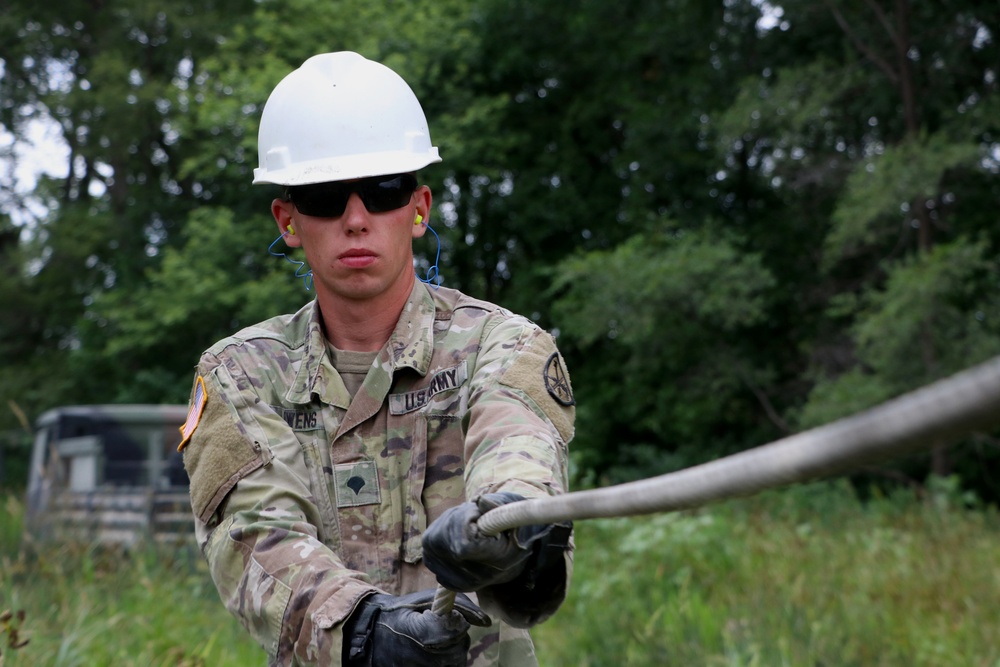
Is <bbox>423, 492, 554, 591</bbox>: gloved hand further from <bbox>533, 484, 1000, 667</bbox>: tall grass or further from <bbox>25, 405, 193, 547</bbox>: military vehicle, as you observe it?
<bbox>25, 405, 193, 547</bbox>: military vehicle

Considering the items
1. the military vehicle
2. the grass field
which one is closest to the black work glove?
the grass field

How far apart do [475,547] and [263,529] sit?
2.39 ft

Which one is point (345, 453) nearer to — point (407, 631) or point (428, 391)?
point (428, 391)

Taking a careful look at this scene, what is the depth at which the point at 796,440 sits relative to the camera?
1.10 m

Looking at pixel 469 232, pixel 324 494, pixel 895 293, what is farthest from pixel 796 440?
pixel 469 232

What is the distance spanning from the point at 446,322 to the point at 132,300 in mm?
17920

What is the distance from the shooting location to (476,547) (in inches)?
74.2

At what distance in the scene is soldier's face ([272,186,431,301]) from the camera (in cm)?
262

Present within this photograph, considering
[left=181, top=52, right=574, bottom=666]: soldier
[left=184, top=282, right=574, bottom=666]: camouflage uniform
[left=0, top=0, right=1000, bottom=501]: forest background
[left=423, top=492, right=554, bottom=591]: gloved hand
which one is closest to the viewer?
Answer: [left=423, top=492, right=554, bottom=591]: gloved hand

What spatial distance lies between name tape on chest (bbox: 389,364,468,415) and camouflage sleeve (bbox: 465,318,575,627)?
0.06m

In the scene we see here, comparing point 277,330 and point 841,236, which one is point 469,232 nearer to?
point 841,236

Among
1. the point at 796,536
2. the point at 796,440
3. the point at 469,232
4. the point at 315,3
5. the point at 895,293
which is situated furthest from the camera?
the point at 469,232

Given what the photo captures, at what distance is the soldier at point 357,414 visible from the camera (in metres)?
2.31

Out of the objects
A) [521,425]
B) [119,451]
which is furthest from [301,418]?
[119,451]
